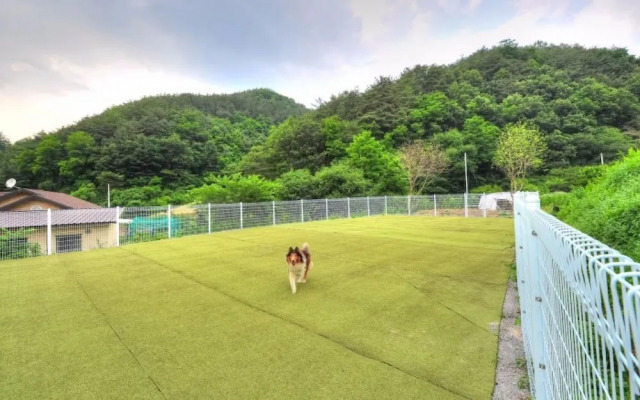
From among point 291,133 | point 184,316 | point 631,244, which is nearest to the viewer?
point 631,244

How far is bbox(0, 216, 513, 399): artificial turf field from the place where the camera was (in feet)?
7.19

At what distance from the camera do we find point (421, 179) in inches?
1054

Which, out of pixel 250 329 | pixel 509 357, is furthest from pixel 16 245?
pixel 509 357

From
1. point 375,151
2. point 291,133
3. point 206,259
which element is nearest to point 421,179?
point 375,151

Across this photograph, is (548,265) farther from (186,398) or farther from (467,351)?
(186,398)

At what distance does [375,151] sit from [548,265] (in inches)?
959

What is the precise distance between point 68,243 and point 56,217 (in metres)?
0.75

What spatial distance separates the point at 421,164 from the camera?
2480cm

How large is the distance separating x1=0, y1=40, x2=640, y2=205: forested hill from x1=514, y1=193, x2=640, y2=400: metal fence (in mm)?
20430

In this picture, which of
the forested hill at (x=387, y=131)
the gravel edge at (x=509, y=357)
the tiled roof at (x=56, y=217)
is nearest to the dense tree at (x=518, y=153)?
the forested hill at (x=387, y=131)

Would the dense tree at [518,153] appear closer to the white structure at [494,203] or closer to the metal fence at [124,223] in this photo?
the white structure at [494,203]

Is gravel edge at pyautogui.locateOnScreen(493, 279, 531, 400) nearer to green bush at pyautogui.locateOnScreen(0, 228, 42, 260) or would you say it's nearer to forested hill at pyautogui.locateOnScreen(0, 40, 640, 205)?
green bush at pyautogui.locateOnScreen(0, 228, 42, 260)

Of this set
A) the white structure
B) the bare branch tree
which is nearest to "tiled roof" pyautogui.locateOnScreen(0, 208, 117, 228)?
the white structure

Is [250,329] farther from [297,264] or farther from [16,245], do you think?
[16,245]
